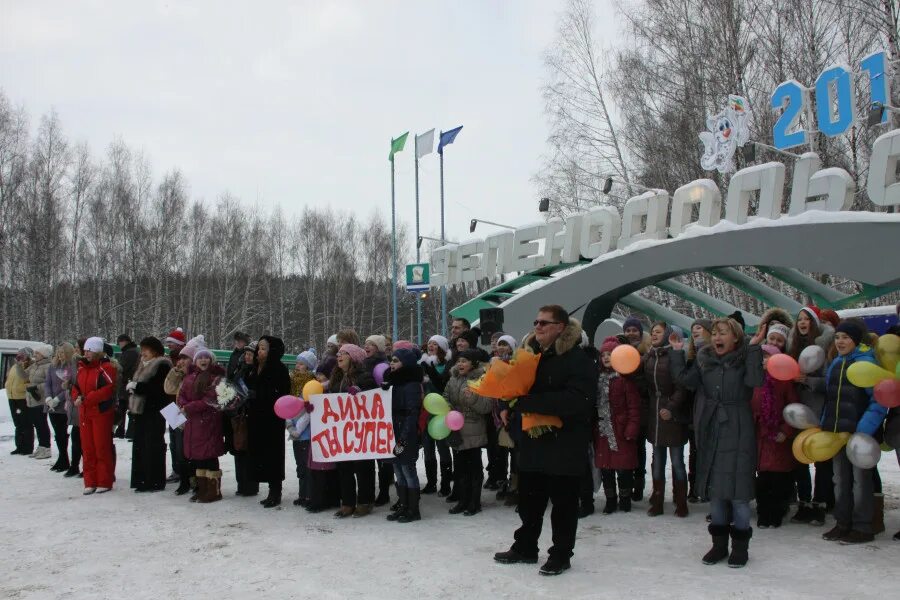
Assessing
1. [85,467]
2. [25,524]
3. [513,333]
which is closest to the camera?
[25,524]

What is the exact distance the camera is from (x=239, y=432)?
7.85 m

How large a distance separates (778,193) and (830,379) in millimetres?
6089

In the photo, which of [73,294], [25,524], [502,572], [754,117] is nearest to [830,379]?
[502,572]

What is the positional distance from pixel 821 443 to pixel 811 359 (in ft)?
2.22

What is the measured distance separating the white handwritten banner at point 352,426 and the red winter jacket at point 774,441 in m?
3.33

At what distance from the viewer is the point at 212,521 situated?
22.5 ft

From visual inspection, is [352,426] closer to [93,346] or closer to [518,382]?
[518,382]

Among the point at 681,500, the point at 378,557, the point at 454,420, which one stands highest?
the point at 454,420

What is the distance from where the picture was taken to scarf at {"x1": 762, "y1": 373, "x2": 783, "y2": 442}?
20.2ft

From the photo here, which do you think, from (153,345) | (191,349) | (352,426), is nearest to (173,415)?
(191,349)

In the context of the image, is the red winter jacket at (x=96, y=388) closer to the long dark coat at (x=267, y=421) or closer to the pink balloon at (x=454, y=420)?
the long dark coat at (x=267, y=421)

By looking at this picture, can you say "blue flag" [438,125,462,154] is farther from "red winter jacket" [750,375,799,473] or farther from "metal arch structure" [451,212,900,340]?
"red winter jacket" [750,375,799,473]

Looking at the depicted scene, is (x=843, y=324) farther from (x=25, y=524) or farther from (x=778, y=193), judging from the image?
(x=25, y=524)

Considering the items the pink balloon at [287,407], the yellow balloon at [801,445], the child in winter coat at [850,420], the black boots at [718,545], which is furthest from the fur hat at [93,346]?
the child in winter coat at [850,420]
